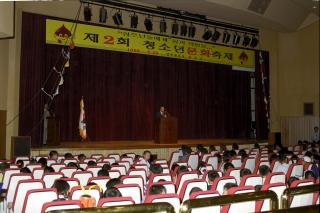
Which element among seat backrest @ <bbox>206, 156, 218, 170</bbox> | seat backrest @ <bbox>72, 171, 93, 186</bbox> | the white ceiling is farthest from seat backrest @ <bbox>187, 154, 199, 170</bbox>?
the white ceiling

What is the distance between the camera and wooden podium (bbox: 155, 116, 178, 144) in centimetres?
1189

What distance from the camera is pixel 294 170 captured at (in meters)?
6.17

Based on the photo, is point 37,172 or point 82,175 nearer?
point 82,175

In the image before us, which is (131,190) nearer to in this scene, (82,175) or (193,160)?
(82,175)

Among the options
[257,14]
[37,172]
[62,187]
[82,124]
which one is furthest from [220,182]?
[257,14]

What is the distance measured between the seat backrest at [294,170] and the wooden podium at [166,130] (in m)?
6.03

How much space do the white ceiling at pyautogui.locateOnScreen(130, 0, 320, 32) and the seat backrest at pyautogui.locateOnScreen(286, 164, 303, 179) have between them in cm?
845

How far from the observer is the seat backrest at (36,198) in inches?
148

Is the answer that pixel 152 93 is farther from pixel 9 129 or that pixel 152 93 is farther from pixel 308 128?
pixel 308 128

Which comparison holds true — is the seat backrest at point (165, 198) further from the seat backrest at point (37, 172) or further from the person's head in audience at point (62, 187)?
the seat backrest at point (37, 172)

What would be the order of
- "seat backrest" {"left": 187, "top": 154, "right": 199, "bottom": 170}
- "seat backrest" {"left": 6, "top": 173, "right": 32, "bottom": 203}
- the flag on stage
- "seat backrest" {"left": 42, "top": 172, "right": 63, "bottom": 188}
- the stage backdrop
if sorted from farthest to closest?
the flag on stage, the stage backdrop, "seat backrest" {"left": 187, "top": 154, "right": 199, "bottom": 170}, "seat backrest" {"left": 42, "top": 172, "right": 63, "bottom": 188}, "seat backrest" {"left": 6, "top": 173, "right": 32, "bottom": 203}

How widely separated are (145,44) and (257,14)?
4775mm

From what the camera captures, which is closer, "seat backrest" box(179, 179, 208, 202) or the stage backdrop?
"seat backrest" box(179, 179, 208, 202)

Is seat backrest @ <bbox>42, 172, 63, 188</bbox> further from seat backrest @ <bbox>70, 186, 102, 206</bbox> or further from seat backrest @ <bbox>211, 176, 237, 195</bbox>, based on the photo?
seat backrest @ <bbox>211, 176, 237, 195</bbox>
